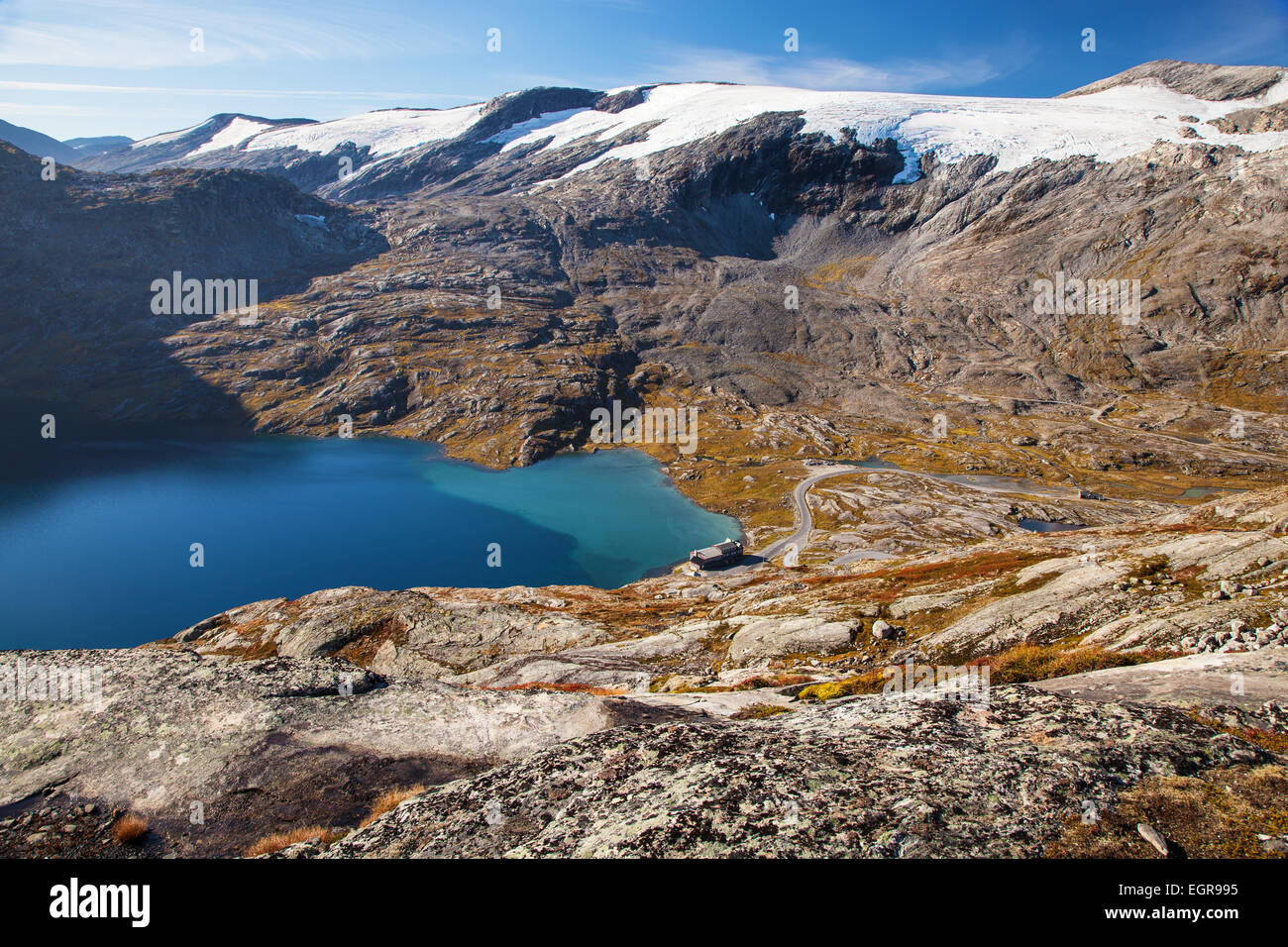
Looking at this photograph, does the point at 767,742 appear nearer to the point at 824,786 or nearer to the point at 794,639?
the point at 824,786

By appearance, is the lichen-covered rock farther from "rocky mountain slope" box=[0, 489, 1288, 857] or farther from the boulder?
the boulder

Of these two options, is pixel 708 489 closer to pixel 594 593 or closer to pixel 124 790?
pixel 594 593

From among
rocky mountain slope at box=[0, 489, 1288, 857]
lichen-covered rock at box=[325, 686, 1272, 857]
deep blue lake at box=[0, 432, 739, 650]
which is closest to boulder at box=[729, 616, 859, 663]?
rocky mountain slope at box=[0, 489, 1288, 857]

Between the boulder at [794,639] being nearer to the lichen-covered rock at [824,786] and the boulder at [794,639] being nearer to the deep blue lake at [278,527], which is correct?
the lichen-covered rock at [824,786]

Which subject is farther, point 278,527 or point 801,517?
point 801,517

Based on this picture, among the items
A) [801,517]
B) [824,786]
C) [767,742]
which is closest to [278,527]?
[801,517]

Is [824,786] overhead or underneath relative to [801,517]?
overhead

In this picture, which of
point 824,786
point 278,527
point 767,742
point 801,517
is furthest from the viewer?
point 801,517

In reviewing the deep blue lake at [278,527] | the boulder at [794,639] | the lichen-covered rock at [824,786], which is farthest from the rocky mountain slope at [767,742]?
the deep blue lake at [278,527]
